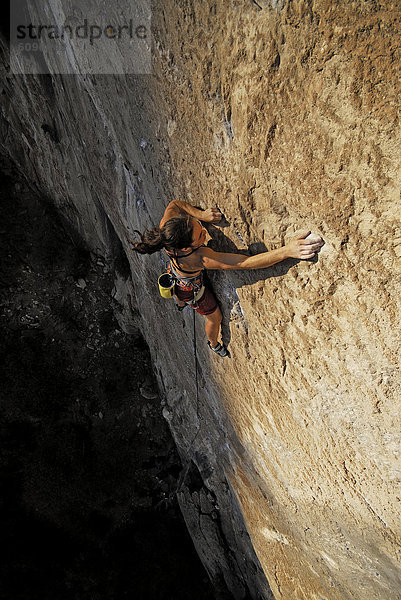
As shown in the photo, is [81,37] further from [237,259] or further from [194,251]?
[237,259]

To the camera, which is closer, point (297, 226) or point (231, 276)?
point (297, 226)

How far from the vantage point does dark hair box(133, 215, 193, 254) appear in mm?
2455

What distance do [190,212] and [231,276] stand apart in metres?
0.62

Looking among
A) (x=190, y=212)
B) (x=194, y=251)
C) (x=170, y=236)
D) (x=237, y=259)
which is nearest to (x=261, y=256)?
(x=237, y=259)

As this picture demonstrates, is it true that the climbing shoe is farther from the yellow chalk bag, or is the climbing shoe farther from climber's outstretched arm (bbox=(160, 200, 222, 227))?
climber's outstretched arm (bbox=(160, 200, 222, 227))


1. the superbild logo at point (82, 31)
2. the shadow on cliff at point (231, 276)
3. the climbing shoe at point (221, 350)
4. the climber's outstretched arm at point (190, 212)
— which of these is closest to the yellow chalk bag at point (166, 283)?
the shadow on cliff at point (231, 276)

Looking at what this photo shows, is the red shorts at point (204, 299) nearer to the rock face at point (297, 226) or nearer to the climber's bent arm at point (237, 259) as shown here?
the rock face at point (297, 226)

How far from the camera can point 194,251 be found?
2629mm

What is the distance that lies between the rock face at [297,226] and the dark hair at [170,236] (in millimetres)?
347

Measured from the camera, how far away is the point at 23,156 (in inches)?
Result: 301

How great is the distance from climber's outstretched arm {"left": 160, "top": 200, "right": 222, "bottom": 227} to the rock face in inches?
3.5

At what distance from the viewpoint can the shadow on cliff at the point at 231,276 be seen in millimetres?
2457

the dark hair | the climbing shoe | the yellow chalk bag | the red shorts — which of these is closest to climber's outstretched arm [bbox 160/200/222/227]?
the dark hair

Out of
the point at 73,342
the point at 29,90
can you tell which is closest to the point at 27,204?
the point at 29,90
